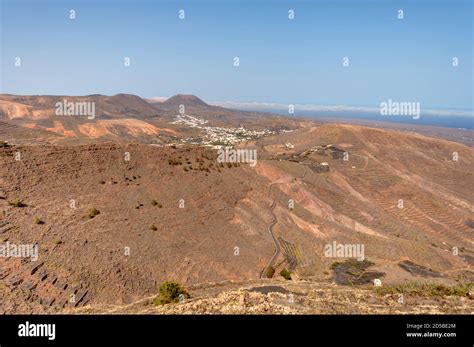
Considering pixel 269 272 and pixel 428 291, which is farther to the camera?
pixel 269 272

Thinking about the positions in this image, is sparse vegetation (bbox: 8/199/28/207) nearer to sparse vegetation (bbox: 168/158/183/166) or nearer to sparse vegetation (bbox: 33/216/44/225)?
sparse vegetation (bbox: 33/216/44/225)

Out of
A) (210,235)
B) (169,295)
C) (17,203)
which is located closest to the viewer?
(169,295)

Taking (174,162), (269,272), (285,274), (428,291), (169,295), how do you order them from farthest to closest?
(174,162) → (269,272) → (285,274) → (169,295) → (428,291)

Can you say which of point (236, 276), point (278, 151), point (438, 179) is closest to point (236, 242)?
point (236, 276)

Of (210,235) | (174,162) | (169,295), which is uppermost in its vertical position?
(174,162)

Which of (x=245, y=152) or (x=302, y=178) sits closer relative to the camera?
(x=302, y=178)

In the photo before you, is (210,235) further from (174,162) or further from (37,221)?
(174,162)

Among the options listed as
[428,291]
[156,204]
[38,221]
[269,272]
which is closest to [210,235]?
[156,204]

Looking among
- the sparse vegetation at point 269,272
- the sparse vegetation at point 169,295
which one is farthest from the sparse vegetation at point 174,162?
the sparse vegetation at point 169,295
